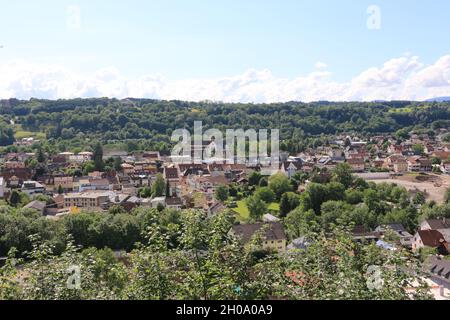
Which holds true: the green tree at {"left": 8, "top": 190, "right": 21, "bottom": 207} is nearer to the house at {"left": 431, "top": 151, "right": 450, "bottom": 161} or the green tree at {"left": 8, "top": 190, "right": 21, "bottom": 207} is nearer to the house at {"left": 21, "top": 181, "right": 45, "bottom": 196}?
the house at {"left": 21, "top": 181, "right": 45, "bottom": 196}

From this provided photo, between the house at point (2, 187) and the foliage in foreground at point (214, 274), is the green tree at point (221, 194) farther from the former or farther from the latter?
the foliage in foreground at point (214, 274)

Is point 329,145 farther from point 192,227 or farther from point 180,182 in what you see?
point 192,227

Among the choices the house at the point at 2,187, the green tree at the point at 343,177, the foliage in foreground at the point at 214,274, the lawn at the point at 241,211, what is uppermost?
the foliage in foreground at the point at 214,274

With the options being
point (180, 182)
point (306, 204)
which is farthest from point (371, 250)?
point (180, 182)

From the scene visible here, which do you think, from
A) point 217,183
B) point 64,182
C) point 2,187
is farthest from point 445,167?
point 2,187

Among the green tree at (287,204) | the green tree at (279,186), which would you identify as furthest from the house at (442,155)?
the green tree at (287,204)
